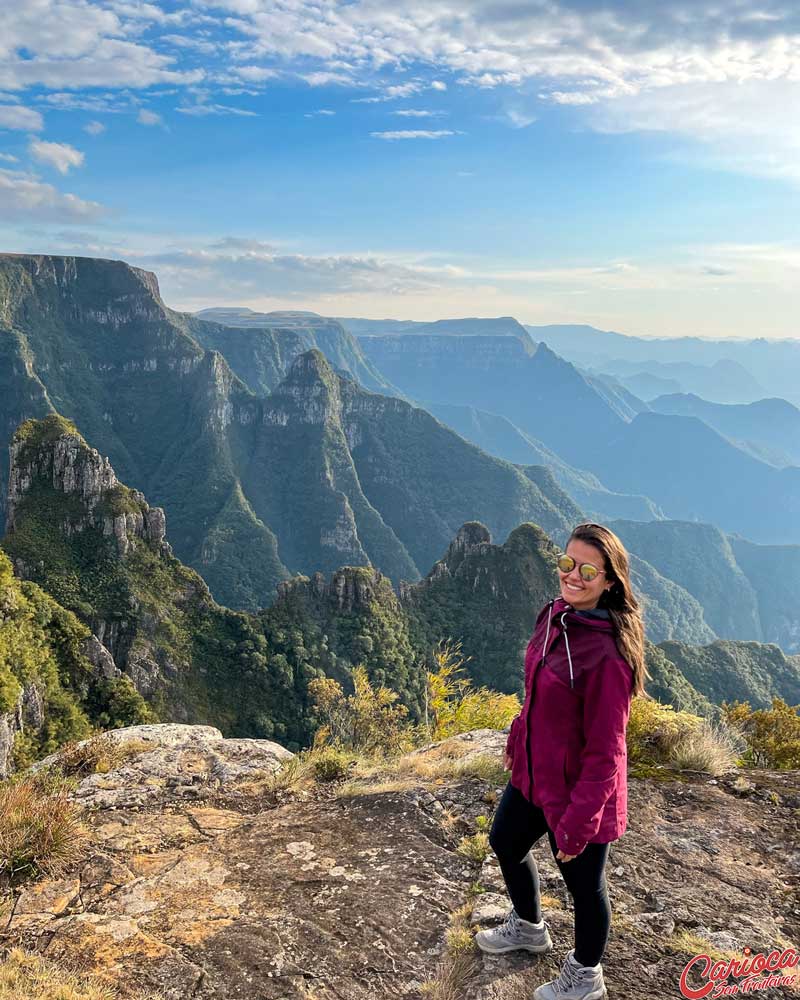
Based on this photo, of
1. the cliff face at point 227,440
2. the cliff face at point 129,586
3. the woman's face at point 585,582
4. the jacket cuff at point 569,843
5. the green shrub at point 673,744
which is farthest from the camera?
the cliff face at point 227,440

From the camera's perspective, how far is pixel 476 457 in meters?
194

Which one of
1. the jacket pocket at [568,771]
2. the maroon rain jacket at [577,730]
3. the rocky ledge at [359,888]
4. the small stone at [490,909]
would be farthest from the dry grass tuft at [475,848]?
the jacket pocket at [568,771]

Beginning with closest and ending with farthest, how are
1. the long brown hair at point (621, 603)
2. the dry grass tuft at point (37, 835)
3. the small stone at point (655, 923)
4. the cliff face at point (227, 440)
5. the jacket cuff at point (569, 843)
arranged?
the jacket cuff at point (569, 843) → the long brown hair at point (621, 603) → the small stone at point (655, 923) → the dry grass tuft at point (37, 835) → the cliff face at point (227, 440)

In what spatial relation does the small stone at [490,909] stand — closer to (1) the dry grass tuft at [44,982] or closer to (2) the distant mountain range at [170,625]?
(1) the dry grass tuft at [44,982]

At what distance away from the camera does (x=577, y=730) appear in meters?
3.27

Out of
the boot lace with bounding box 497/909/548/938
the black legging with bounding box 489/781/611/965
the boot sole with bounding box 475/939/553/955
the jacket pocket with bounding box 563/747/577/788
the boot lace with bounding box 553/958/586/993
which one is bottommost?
the boot sole with bounding box 475/939/553/955

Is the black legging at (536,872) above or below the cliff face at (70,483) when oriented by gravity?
above

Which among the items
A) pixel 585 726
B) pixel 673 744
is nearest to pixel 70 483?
pixel 673 744

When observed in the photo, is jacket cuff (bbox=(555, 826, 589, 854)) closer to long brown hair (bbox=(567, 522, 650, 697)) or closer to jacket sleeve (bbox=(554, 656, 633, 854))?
jacket sleeve (bbox=(554, 656, 633, 854))

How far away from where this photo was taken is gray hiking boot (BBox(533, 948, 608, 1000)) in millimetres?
3258

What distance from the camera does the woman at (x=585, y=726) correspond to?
3.11 meters

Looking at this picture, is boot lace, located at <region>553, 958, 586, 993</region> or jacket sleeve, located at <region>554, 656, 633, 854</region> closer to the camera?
jacket sleeve, located at <region>554, 656, 633, 854</region>

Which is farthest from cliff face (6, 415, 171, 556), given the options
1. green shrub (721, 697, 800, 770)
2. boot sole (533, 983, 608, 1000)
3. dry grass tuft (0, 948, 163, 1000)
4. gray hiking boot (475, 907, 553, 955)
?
boot sole (533, 983, 608, 1000)

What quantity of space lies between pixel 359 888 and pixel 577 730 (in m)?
2.43
